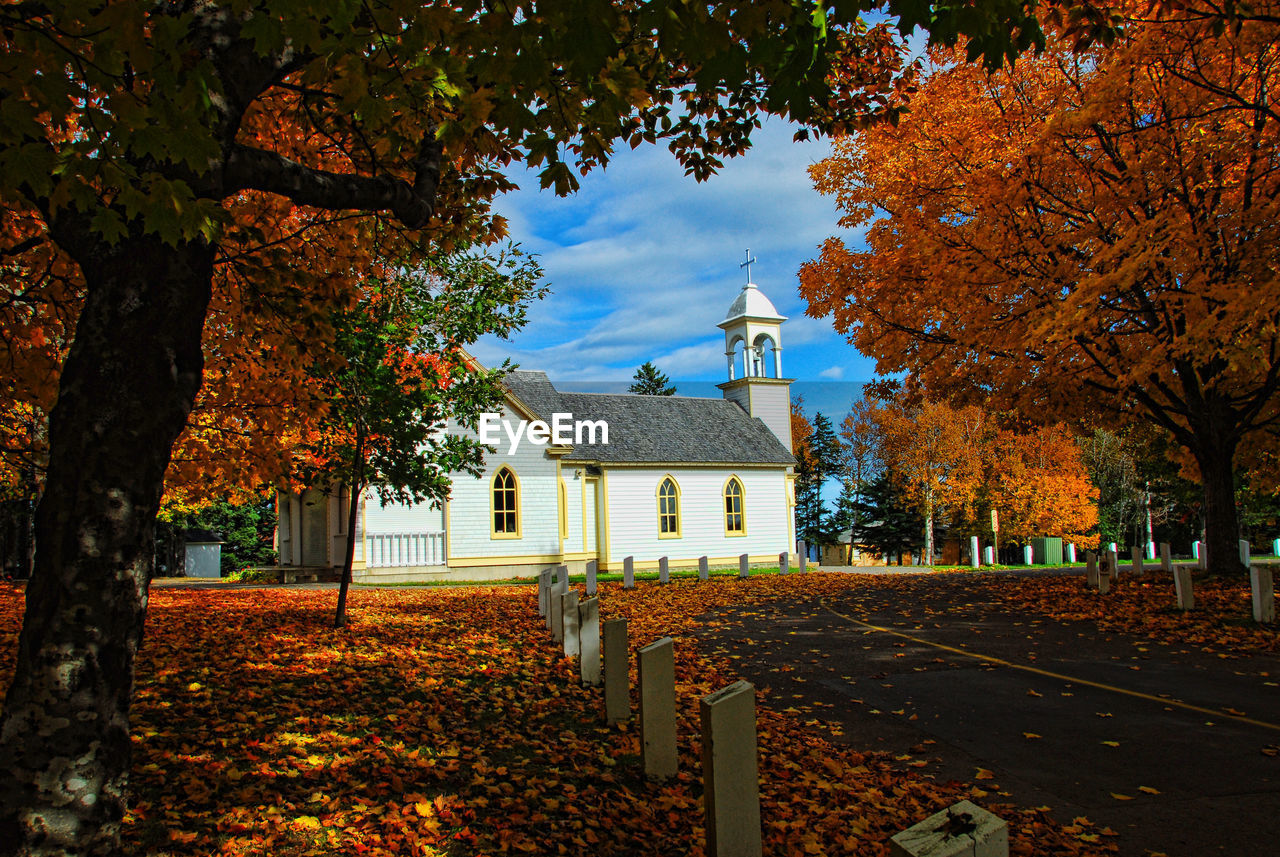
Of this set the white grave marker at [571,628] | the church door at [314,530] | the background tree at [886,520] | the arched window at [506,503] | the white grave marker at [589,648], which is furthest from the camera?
the background tree at [886,520]

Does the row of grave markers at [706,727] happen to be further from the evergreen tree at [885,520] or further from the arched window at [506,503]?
the evergreen tree at [885,520]

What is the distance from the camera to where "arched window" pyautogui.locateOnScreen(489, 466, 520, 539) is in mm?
29391

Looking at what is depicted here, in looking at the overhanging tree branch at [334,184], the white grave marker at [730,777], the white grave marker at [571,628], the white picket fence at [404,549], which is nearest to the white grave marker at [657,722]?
the white grave marker at [730,777]

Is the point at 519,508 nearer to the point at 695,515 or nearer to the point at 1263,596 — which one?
the point at 695,515

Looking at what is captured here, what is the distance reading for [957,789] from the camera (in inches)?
217

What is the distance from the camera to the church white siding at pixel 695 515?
3203 cm

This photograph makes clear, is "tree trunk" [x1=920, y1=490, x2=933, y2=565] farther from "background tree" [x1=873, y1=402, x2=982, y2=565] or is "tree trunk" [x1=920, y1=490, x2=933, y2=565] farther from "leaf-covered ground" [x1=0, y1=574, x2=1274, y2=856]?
"leaf-covered ground" [x1=0, y1=574, x2=1274, y2=856]

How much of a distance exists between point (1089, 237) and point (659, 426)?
22259 mm

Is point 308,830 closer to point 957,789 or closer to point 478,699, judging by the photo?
point 478,699

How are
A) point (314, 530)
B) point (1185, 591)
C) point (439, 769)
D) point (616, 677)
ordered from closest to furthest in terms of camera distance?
point (439, 769) < point (616, 677) < point (1185, 591) < point (314, 530)

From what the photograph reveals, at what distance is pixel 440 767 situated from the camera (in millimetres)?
5656

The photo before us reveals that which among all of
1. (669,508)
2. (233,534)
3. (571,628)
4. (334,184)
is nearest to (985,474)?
(669,508)

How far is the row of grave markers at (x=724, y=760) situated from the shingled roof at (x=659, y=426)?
23.7m

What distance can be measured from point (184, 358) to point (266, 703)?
142 inches
